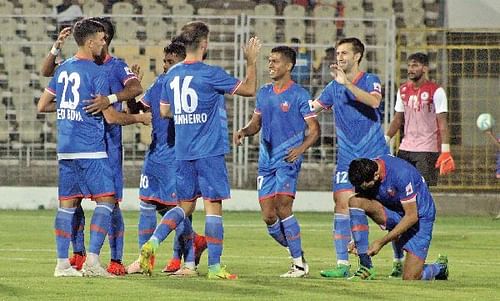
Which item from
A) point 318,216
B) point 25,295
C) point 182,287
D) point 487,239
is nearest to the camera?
point 25,295

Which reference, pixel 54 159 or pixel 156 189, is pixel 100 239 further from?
pixel 54 159

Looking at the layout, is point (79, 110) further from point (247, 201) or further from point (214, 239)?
point (247, 201)

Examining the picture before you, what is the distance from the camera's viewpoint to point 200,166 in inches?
459

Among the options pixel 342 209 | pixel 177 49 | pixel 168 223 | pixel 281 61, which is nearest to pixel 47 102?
pixel 177 49

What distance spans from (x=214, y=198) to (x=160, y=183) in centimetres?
138

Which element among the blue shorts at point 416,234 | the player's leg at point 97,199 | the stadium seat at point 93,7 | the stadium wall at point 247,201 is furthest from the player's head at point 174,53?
the stadium seat at point 93,7

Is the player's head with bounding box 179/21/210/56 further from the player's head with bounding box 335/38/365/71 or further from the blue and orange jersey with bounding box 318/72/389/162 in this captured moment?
the blue and orange jersey with bounding box 318/72/389/162

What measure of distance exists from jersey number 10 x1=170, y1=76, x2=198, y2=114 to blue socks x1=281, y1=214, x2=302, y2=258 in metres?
1.45

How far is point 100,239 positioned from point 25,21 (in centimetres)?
1227

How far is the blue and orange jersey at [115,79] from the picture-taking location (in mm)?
11844

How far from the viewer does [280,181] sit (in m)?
12.7

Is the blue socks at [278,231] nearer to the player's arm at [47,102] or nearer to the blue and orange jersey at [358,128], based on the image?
the blue and orange jersey at [358,128]

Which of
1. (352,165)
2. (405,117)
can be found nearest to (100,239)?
(352,165)

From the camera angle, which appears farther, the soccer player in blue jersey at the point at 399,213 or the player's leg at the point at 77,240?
the player's leg at the point at 77,240
